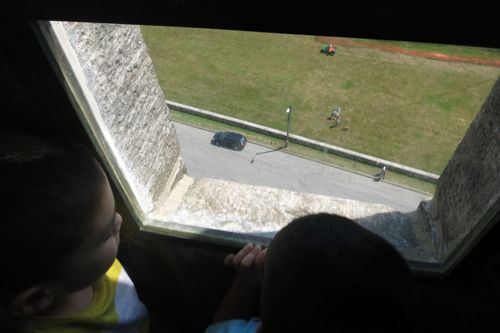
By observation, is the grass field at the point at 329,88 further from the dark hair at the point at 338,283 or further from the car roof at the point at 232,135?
→ the dark hair at the point at 338,283

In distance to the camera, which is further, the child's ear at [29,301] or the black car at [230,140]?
the black car at [230,140]

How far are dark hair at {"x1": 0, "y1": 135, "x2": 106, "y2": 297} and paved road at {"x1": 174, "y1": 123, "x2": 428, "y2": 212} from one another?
2.96 metres

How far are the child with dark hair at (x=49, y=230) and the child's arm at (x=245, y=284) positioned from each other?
1.40 feet

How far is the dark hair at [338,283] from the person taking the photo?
64 cm

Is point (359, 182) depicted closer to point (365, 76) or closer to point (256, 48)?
point (365, 76)

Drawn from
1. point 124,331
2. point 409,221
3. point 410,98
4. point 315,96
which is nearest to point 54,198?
point 124,331

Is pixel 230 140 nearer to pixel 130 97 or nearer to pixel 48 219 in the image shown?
pixel 130 97

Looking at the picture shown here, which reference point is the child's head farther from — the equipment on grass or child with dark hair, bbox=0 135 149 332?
the equipment on grass

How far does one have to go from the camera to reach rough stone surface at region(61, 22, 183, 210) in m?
1.36

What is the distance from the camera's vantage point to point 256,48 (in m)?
6.47

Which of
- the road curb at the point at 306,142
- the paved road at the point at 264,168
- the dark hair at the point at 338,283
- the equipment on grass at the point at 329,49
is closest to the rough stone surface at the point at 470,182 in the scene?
the dark hair at the point at 338,283

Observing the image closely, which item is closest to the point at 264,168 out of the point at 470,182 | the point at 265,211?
the point at 265,211

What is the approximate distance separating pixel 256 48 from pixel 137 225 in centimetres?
572

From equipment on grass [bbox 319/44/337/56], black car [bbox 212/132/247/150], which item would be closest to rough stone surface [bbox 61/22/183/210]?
black car [bbox 212/132/247/150]
